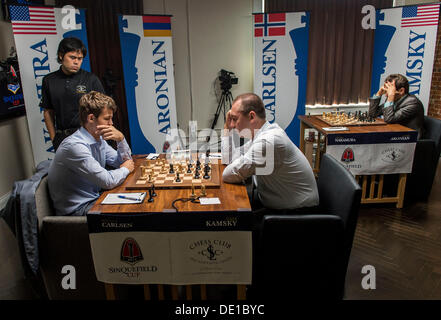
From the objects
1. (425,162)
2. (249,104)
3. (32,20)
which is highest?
(32,20)

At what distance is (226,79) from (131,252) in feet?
13.0

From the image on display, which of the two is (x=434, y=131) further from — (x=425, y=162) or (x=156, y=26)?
(x=156, y=26)

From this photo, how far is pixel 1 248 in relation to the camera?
278cm

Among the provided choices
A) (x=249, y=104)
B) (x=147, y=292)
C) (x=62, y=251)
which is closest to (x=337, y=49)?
(x=249, y=104)

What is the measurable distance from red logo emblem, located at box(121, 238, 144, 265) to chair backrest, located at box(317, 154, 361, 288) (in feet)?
3.52

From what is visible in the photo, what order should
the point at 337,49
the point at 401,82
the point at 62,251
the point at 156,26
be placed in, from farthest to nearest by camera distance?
the point at 337,49 → the point at 156,26 → the point at 401,82 → the point at 62,251

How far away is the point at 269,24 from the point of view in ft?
15.1

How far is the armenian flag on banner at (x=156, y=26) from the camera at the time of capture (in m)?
4.30

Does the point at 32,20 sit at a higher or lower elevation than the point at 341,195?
higher

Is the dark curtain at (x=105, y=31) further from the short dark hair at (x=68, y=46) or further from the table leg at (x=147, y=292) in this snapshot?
the table leg at (x=147, y=292)

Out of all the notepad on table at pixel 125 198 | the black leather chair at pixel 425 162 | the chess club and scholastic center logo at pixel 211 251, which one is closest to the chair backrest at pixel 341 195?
the chess club and scholastic center logo at pixel 211 251

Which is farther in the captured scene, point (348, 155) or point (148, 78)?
point (148, 78)
